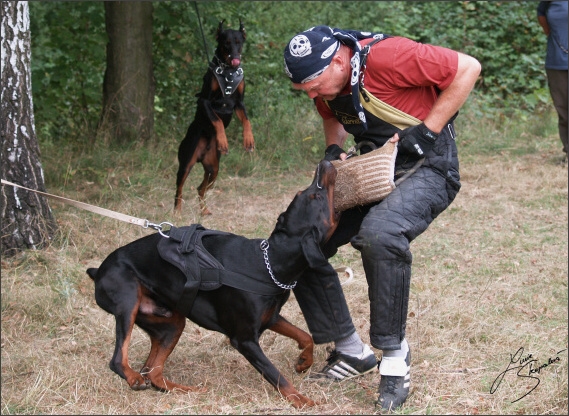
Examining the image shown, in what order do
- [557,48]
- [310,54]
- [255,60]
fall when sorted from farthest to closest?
[255,60] < [557,48] < [310,54]

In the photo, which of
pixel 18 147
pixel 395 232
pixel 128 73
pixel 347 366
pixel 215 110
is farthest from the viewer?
pixel 128 73

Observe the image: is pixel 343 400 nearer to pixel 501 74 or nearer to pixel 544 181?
pixel 544 181

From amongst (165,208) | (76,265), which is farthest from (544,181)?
(76,265)

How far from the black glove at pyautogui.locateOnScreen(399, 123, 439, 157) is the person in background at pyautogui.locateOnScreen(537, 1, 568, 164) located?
506 centimetres

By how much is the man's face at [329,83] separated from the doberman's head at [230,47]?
3.75m

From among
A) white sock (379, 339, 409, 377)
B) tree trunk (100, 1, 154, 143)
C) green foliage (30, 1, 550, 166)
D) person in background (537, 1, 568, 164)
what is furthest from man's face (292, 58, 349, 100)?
tree trunk (100, 1, 154, 143)

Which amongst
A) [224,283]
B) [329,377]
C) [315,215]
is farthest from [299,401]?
[315,215]

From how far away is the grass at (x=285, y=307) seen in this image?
12.7ft

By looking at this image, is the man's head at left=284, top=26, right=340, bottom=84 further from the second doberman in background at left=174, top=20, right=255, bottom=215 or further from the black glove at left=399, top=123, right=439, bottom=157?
the second doberman in background at left=174, top=20, right=255, bottom=215

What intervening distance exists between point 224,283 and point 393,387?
0.97 m

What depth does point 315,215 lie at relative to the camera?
376cm

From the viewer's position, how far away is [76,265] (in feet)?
18.5

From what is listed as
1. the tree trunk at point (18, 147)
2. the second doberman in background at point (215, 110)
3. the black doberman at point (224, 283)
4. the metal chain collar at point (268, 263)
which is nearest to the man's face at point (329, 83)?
the black doberman at point (224, 283)

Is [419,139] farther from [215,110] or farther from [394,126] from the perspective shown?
[215,110]
